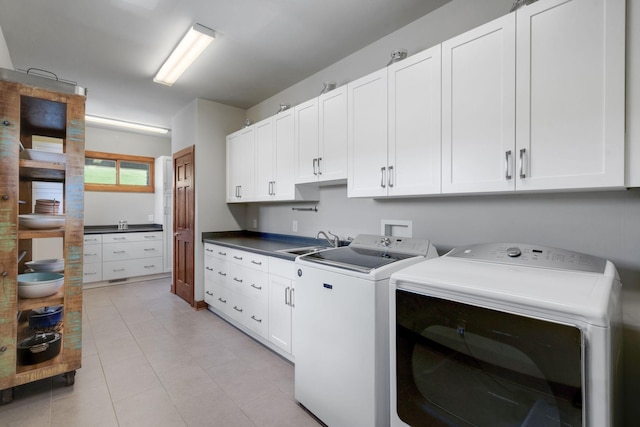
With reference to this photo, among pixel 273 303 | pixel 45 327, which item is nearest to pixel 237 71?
pixel 273 303

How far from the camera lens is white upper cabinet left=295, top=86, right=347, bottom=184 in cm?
235

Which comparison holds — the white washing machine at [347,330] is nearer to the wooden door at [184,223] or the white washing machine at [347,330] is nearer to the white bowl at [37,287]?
the white bowl at [37,287]

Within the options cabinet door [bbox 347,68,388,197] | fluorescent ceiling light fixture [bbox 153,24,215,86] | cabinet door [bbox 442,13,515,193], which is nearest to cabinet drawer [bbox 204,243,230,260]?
cabinet door [bbox 347,68,388,197]

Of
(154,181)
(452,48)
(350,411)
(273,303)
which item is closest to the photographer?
(350,411)

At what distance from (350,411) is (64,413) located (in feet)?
5.92

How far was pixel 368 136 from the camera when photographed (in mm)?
2133

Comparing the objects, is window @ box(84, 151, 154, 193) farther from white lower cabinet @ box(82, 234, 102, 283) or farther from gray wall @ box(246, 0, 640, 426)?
gray wall @ box(246, 0, 640, 426)

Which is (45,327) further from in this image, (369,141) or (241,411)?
(369,141)

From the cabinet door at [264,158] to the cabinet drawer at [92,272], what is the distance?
330 cm

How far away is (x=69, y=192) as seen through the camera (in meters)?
1.97

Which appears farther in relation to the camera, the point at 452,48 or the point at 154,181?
the point at 154,181

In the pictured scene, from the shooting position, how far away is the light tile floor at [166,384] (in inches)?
69.2

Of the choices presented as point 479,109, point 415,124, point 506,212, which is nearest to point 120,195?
point 415,124

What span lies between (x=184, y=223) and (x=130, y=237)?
1562 millimetres
